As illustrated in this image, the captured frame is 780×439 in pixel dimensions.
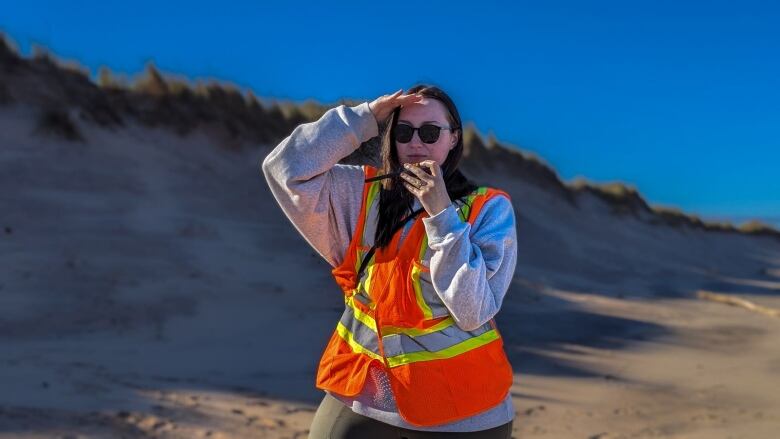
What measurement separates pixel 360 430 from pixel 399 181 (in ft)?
2.11

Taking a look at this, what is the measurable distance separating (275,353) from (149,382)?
1.61 m

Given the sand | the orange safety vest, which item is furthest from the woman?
the sand

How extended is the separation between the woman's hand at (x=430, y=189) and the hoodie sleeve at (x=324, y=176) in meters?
0.26

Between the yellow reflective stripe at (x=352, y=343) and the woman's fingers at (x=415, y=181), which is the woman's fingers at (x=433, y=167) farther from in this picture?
the yellow reflective stripe at (x=352, y=343)

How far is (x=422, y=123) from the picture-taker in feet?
6.73

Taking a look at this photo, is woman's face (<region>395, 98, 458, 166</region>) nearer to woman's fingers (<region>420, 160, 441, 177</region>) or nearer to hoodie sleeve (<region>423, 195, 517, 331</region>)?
woman's fingers (<region>420, 160, 441, 177</region>)

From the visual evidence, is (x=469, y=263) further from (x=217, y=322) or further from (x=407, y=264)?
(x=217, y=322)

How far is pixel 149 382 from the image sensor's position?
5.89 meters

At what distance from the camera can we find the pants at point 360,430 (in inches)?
75.7

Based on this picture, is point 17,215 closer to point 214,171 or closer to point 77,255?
point 77,255

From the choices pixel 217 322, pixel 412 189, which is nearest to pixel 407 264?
pixel 412 189

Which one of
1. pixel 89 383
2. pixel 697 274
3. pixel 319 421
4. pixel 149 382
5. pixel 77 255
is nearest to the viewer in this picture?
pixel 319 421

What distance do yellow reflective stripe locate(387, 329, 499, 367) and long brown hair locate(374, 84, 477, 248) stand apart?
293 mm

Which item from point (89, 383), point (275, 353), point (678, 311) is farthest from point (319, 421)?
point (678, 311)
